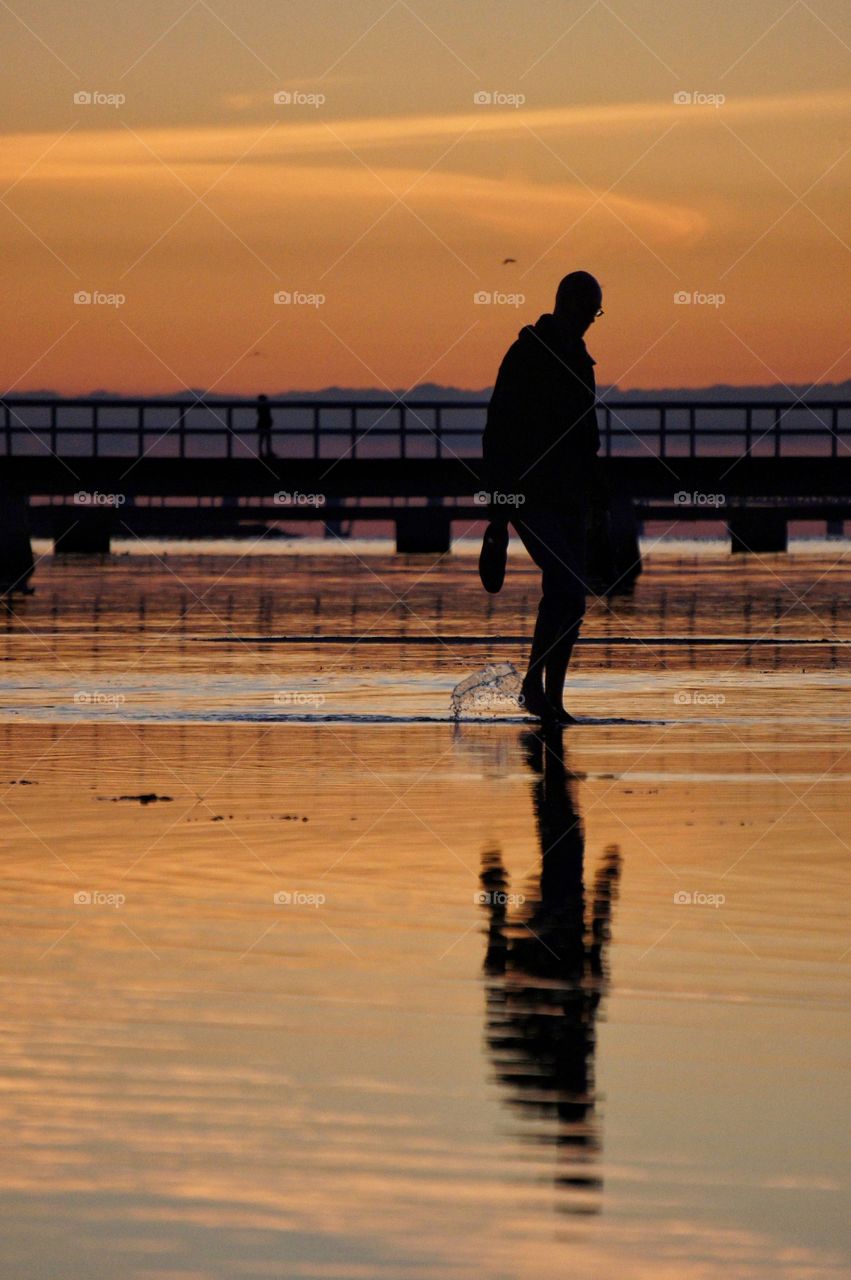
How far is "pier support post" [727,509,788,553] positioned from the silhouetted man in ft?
123

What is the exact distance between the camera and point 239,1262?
14.1 feet

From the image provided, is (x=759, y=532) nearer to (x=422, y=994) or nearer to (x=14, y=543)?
(x=14, y=543)

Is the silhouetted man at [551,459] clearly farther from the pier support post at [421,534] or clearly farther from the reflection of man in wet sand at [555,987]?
the pier support post at [421,534]

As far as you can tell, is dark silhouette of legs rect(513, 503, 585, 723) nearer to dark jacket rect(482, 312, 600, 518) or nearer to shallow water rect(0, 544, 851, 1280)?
dark jacket rect(482, 312, 600, 518)

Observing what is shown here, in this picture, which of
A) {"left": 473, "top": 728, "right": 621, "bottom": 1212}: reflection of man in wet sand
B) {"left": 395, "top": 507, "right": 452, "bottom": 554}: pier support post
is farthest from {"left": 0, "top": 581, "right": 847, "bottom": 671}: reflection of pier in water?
{"left": 395, "top": 507, "right": 452, "bottom": 554}: pier support post

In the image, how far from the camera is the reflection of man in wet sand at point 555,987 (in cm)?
521

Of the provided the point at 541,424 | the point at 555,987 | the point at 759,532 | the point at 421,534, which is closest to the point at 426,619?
the point at 541,424

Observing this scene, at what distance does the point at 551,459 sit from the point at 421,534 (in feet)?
121

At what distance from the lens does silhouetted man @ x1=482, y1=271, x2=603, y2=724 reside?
14203 mm

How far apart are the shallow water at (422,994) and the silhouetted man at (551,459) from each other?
0.48m

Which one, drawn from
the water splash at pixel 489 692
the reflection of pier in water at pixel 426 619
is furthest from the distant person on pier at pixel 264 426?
the water splash at pixel 489 692

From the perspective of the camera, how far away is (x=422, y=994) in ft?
21.2

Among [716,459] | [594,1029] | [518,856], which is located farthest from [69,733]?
[716,459]

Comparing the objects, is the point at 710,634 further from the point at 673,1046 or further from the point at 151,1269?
the point at 151,1269
